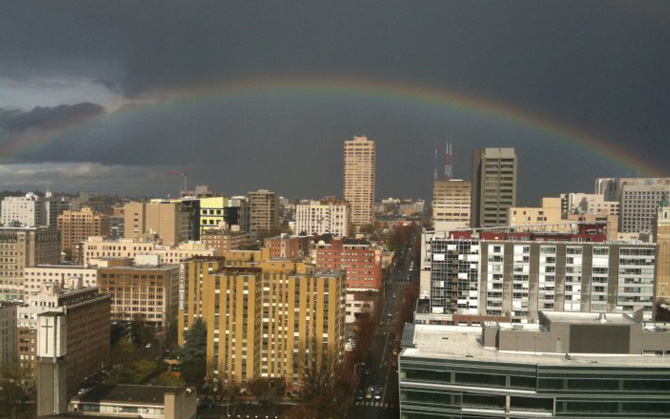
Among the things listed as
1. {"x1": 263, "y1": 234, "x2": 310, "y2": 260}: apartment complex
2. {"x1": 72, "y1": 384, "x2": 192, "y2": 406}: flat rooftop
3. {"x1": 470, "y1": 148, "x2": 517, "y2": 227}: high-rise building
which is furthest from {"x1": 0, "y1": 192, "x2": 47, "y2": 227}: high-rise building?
{"x1": 72, "y1": 384, "x2": 192, "y2": 406}: flat rooftop

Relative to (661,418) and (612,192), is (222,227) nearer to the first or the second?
(612,192)

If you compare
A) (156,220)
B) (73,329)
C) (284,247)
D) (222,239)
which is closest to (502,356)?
(73,329)

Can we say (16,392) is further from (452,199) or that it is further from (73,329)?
(452,199)

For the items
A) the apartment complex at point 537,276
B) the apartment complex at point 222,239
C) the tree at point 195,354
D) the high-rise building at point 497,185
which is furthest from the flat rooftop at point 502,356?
the apartment complex at point 222,239

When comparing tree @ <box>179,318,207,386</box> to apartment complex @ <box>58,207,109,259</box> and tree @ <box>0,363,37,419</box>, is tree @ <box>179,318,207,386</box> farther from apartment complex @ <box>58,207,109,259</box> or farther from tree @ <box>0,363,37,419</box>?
apartment complex @ <box>58,207,109,259</box>

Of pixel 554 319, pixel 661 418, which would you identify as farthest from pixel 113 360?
pixel 661 418
